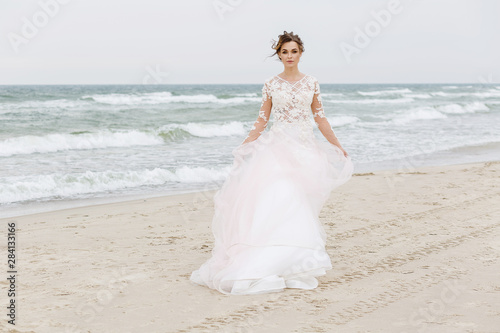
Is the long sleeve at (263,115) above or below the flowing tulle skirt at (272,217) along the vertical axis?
above

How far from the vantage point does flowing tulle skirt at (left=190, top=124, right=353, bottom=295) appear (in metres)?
4.55

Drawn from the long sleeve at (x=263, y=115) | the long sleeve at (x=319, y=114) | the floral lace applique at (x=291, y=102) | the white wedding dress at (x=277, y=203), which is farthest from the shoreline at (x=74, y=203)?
the long sleeve at (x=319, y=114)

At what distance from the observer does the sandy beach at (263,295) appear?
13.1 ft

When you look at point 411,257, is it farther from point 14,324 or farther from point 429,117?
point 429,117

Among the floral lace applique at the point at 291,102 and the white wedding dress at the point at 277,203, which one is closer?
the white wedding dress at the point at 277,203
